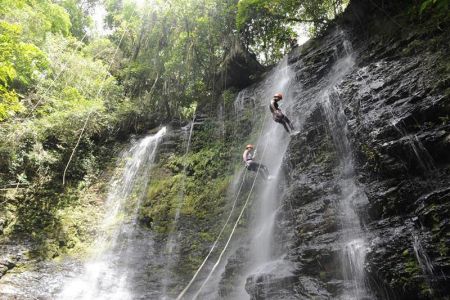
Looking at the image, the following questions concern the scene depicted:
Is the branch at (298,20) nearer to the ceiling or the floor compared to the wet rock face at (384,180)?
nearer to the ceiling

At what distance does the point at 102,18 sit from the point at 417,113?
23.6 metres

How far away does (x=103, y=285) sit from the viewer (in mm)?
9312

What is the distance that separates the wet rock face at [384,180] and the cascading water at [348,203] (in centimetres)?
9

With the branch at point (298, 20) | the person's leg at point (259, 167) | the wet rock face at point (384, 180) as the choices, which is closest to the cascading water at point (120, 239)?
the person's leg at point (259, 167)

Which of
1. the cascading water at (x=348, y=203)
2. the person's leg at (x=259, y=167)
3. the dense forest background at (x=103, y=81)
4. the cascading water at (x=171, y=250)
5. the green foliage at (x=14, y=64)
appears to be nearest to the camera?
the cascading water at (x=348, y=203)

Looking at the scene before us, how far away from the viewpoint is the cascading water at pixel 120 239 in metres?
9.14

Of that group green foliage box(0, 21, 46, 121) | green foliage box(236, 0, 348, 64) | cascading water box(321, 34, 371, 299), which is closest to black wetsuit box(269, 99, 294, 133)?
cascading water box(321, 34, 371, 299)

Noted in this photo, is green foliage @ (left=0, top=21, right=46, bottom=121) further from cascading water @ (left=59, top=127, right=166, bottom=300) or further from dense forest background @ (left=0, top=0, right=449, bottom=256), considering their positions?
cascading water @ (left=59, top=127, right=166, bottom=300)

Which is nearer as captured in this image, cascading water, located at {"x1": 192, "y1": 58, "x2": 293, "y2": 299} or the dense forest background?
cascading water, located at {"x1": 192, "y1": 58, "x2": 293, "y2": 299}

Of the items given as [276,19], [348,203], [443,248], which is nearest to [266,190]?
[348,203]

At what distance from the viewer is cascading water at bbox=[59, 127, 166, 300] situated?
9141mm

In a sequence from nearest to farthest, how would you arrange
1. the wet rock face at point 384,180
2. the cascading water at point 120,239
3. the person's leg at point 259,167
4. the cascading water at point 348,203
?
1. the wet rock face at point 384,180
2. the cascading water at point 348,203
3. the cascading water at point 120,239
4. the person's leg at point 259,167

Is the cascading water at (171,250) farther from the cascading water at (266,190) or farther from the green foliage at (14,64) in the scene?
the green foliage at (14,64)

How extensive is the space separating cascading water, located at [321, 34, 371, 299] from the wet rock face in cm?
9
